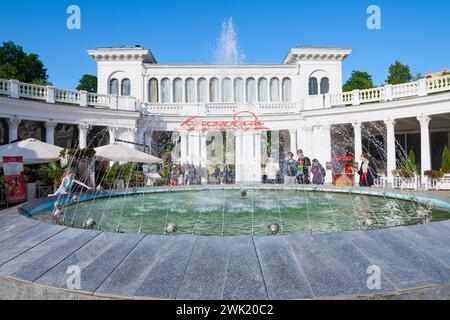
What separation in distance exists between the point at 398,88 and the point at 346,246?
2589cm

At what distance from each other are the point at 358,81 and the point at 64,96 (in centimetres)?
5746

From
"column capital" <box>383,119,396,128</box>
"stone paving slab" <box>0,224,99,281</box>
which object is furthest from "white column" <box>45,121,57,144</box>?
"column capital" <box>383,119,396,128</box>

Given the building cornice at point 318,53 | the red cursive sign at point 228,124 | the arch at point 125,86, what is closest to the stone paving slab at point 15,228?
the red cursive sign at point 228,124

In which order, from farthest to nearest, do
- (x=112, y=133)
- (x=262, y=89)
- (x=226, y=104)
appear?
(x=262, y=89) → (x=226, y=104) → (x=112, y=133)

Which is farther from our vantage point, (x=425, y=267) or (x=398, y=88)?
(x=398, y=88)

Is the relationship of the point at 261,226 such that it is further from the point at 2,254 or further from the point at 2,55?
the point at 2,55

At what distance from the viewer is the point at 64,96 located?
87.8ft

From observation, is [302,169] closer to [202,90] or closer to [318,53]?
[202,90]

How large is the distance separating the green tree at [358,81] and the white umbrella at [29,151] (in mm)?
59268

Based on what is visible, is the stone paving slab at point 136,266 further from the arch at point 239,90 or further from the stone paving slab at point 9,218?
the arch at point 239,90

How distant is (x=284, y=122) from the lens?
105ft

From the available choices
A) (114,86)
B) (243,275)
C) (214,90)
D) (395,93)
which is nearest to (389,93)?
(395,93)

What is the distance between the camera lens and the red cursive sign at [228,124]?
31.6 meters
